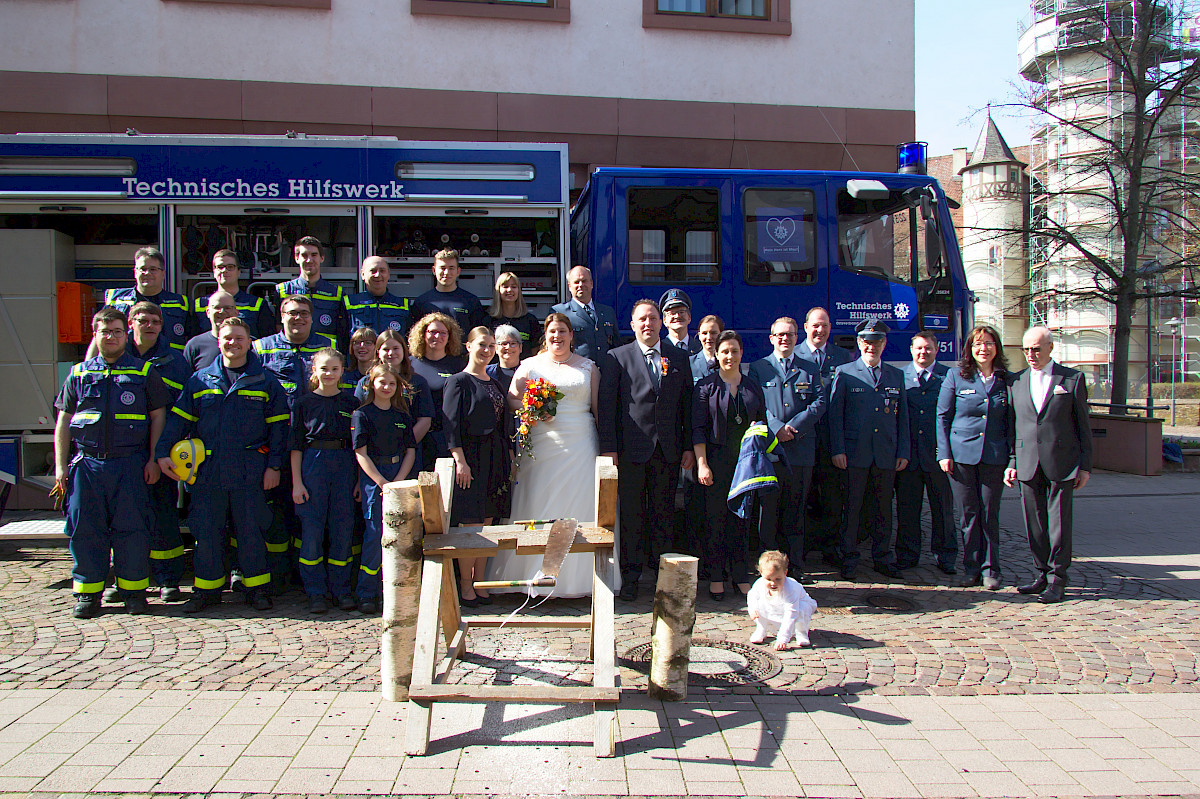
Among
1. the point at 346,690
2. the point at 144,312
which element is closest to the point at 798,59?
the point at 144,312

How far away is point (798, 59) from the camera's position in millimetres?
11828

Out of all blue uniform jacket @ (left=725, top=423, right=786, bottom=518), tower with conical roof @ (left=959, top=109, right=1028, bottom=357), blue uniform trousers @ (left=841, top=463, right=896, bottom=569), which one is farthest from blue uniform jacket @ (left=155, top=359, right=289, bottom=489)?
tower with conical roof @ (left=959, top=109, right=1028, bottom=357)

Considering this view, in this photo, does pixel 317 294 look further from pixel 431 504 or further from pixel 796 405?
pixel 796 405

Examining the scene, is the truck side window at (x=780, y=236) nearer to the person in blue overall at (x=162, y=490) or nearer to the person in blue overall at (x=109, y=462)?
the person in blue overall at (x=162, y=490)

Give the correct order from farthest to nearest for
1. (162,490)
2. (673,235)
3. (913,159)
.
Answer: (913,159)
(673,235)
(162,490)

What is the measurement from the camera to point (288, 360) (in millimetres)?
5707

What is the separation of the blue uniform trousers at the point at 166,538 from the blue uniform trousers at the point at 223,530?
31 centimetres

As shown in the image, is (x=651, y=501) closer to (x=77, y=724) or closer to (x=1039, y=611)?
(x=1039, y=611)

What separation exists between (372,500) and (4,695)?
2.06 m

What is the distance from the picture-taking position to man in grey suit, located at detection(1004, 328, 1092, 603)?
223 inches

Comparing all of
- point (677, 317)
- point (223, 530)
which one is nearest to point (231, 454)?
point (223, 530)

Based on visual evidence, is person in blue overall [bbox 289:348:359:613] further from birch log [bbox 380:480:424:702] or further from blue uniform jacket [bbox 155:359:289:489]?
birch log [bbox 380:480:424:702]

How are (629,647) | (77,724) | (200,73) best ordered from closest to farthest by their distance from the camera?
(77,724) → (629,647) → (200,73)

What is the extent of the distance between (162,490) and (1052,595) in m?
6.08
